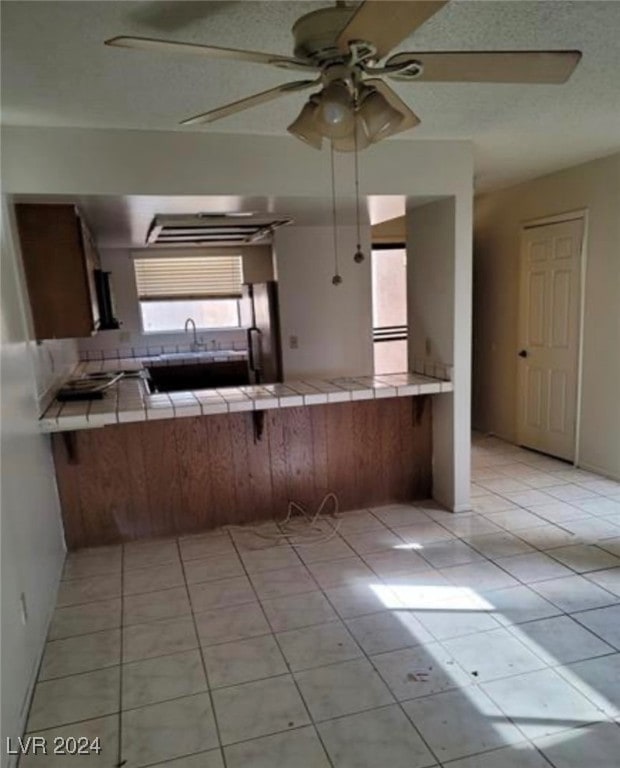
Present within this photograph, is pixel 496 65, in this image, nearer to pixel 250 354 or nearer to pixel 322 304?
pixel 322 304

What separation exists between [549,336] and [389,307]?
7.39 feet

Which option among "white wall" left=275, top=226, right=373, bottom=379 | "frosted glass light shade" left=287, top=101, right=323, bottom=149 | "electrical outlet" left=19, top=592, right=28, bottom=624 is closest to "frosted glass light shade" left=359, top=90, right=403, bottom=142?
"frosted glass light shade" left=287, top=101, right=323, bottom=149

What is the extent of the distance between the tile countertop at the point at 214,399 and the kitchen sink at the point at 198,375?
5.75 feet

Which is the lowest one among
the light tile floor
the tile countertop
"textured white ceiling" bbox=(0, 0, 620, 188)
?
the light tile floor

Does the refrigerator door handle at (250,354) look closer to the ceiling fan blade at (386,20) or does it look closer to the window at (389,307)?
the window at (389,307)

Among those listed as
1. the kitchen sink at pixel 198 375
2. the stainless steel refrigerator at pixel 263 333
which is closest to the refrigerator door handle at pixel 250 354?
the stainless steel refrigerator at pixel 263 333

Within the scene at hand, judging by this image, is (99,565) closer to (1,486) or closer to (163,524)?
(163,524)

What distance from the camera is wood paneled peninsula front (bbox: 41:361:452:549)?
3328 mm

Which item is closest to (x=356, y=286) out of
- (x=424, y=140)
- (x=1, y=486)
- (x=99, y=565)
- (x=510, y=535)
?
(x=424, y=140)

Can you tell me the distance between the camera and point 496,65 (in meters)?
1.53

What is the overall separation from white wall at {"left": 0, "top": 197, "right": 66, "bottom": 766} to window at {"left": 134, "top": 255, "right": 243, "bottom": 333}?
9.80 ft

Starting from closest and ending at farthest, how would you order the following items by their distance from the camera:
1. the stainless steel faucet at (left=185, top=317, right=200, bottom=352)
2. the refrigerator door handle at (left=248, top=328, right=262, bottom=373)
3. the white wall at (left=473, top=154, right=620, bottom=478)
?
the white wall at (left=473, top=154, right=620, bottom=478) → the refrigerator door handle at (left=248, top=328, right=262, bottom=373) → the stainless steel faucet at (left=185, top=317, right=200, bottom=352)

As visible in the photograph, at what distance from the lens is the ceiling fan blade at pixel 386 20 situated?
46.9 inches

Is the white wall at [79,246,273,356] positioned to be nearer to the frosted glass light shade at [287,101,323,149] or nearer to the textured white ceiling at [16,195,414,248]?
the textured white ceiling at [16,195,414,248]
